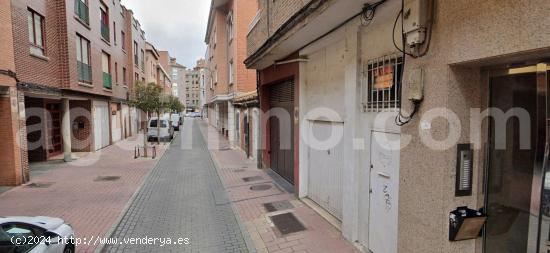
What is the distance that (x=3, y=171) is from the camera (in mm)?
8898

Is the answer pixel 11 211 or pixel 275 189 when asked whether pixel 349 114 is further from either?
pixel 11 211

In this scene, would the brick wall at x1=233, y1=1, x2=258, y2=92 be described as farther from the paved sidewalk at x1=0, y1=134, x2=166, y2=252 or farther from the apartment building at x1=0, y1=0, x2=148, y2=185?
the paved sidewalk at x1=0, y1=134, x2=166, y2=252

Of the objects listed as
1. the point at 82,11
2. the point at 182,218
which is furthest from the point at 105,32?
the point at 182,218

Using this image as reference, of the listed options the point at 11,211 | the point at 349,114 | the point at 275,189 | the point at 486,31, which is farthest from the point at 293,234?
the point at 11,211

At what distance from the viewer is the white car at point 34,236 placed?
3387mm

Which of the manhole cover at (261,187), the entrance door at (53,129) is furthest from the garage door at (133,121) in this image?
the manhole cover at (261,187)

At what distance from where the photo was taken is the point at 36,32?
35.9 feet

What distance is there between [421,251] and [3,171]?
11.0 m

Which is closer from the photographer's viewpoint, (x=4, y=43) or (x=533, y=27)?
(x=533, y=27)

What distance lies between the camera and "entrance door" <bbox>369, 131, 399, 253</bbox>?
394 centimetres

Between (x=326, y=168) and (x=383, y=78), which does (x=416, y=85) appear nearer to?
(x=383, y=78)

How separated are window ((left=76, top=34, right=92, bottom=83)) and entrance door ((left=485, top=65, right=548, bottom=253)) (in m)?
15.7

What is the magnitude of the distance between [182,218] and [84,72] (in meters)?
11.9

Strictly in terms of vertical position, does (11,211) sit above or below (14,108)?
below
